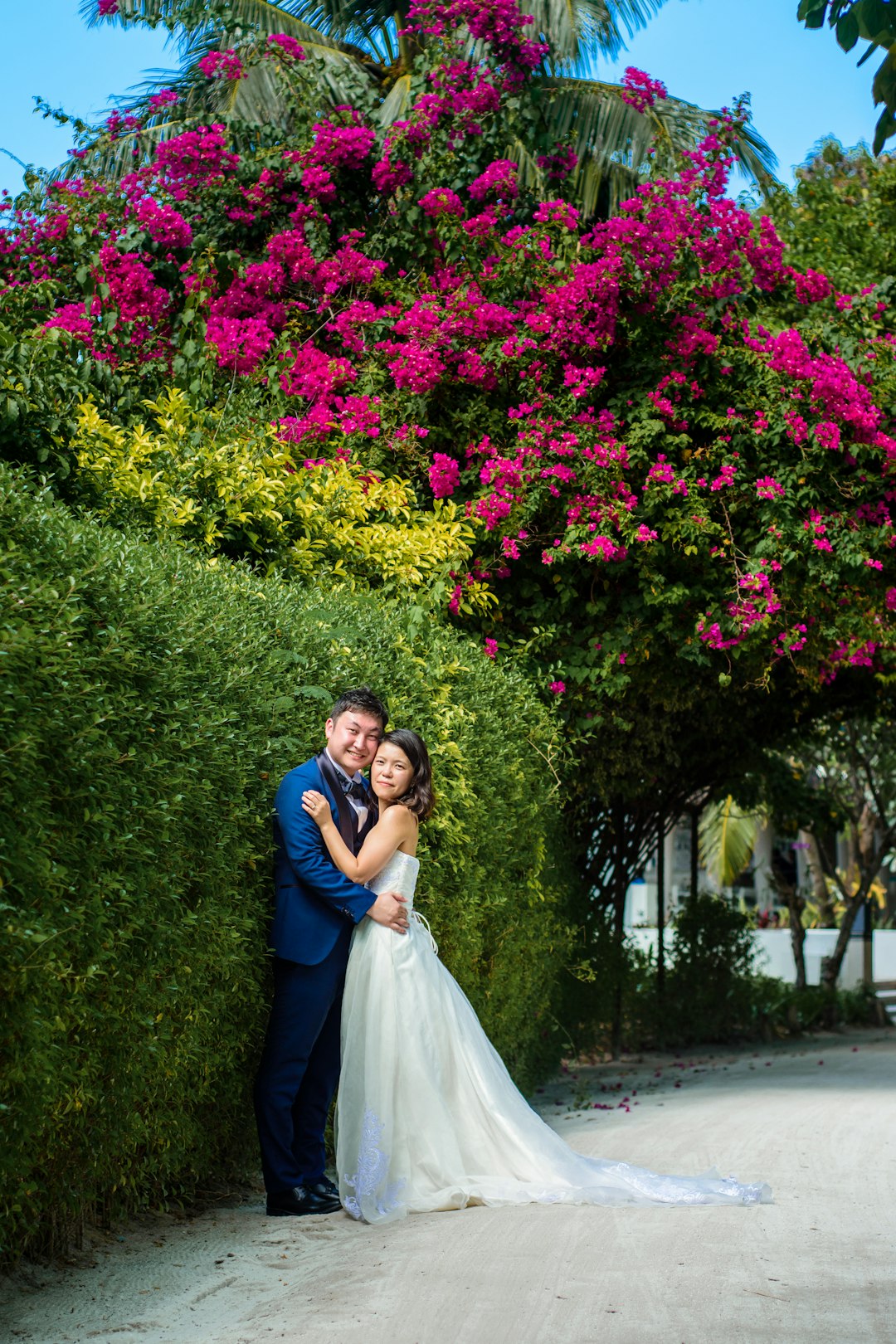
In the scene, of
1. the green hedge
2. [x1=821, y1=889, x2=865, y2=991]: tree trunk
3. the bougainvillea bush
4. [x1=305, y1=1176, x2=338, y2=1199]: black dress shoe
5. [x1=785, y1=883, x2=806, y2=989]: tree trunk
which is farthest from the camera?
[x1=785, y1=883, x2=806, y2=989]: tree trunk

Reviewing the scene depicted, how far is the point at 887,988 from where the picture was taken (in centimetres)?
1936

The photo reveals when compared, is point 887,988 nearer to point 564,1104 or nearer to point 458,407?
point 564,1104

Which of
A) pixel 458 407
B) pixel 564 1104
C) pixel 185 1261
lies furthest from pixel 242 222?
pixel 185 1261

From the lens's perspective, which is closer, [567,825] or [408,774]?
[408,774]

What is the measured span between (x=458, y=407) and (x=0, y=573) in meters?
6.12

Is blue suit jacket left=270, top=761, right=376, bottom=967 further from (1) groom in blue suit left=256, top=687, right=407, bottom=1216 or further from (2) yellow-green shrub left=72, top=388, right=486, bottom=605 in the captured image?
(2) yellow-green shrub left=72, top=388, right=486, bottom=605

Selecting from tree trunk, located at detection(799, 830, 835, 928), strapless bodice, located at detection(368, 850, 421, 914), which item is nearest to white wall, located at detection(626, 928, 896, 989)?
tree trunk, located at detection(799, 830, 835, 928)

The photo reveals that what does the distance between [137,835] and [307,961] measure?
1.24 meters

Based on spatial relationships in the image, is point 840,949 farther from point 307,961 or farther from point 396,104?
point 307,961

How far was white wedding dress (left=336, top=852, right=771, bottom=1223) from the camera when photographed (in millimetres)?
4863

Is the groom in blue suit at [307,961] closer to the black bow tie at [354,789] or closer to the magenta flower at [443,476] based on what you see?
the black bow tie at [354,789]

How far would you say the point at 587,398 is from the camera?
340 inches

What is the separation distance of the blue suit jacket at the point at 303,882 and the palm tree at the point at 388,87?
7161 millimetres

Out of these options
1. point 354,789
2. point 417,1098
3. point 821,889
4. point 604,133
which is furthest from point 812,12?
point 821,889
